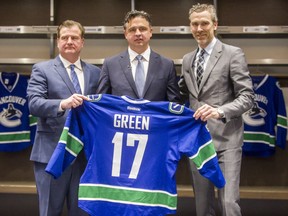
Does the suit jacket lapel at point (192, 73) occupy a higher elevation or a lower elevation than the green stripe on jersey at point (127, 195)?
higher

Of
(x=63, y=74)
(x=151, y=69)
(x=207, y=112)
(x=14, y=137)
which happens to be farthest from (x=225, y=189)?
(x=14, y=137)

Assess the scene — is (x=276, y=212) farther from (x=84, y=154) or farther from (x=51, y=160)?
(x=51, y=160)

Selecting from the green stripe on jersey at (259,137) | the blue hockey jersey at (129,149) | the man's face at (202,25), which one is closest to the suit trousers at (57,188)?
the blue hockey jersey at (129,149)

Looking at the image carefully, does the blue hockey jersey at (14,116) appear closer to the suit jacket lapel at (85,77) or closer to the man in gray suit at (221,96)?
the suit jacket lapel at (85,77)

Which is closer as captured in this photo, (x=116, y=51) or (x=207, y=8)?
(x=207, y=8)

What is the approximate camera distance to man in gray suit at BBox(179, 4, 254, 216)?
8.59ft

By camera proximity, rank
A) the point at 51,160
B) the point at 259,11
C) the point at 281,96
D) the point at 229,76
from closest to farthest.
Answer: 1. the point at 51,160
2. the point at 229,76
3. the point at 281,96
4. the point at 259,11

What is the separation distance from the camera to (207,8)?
8.86 feet

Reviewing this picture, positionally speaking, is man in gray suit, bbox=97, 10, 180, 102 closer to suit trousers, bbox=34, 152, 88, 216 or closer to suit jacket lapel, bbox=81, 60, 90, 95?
suit jacket lapel, bbox=81, 60, 90, 95

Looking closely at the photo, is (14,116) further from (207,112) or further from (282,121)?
(282,121)

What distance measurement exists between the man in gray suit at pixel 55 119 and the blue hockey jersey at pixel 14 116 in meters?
1.71

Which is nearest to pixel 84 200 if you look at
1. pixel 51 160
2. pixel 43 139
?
pixel 51 160

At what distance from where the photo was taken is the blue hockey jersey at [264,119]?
4.20m

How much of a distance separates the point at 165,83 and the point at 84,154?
0.73 meters
